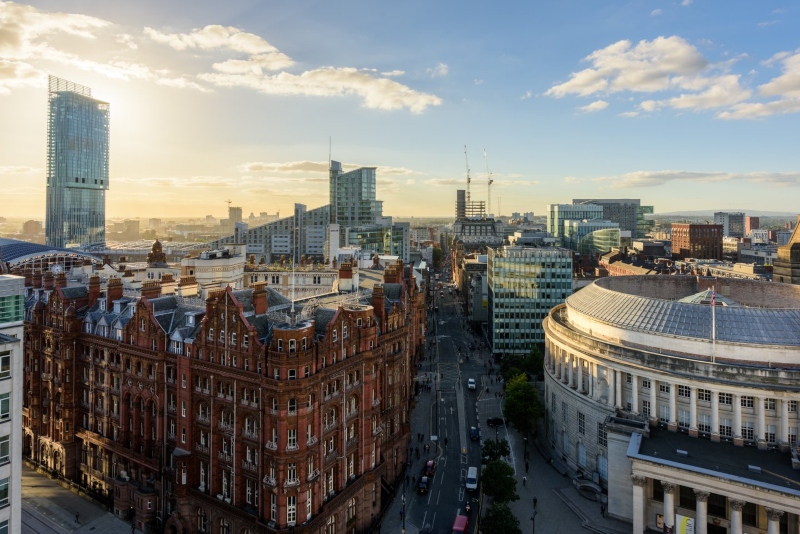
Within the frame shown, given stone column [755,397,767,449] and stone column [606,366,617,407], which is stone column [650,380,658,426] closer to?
stone column [606,366,617,407]

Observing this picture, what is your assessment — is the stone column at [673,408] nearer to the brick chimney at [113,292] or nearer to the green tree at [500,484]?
the green tree at [500,484]

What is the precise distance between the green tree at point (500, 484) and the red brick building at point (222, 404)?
15.5 m

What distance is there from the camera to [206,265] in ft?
395

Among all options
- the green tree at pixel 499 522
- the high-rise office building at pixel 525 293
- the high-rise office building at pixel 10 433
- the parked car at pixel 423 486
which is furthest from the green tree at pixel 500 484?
the high-rise office building at pixel 525 293

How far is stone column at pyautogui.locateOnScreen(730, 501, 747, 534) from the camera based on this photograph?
61125 mm

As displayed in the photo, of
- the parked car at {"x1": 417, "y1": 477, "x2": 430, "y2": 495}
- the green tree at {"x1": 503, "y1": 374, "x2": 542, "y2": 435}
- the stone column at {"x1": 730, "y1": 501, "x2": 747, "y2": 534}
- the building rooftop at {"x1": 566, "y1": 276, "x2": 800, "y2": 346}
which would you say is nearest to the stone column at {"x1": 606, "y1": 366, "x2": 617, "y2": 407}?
the building rooftop at {"x1": 566, "y1": 276, "x2": 800, "y2": 346}

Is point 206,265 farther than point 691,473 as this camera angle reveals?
Yes

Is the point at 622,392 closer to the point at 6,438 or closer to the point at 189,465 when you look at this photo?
the point at 189,465

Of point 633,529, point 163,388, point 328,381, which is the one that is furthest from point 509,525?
point 163,388

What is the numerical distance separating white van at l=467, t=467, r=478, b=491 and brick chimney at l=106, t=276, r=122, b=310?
208 feet

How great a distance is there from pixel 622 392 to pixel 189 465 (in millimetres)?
65351

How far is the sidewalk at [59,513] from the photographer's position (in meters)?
70.2

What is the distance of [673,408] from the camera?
7619 centimetres

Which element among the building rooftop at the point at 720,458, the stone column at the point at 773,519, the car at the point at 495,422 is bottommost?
the car at the point at 495,422
